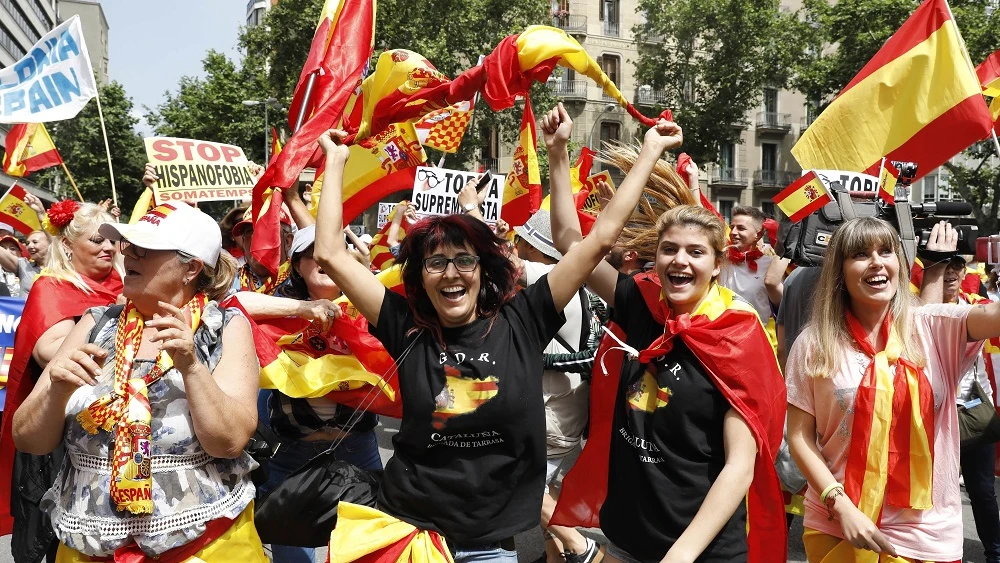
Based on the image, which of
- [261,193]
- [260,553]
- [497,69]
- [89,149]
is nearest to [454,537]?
[260,553]

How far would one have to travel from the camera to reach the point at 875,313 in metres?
3.15

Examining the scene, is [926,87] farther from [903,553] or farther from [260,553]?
[260,553]

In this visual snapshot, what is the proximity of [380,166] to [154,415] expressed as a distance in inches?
143

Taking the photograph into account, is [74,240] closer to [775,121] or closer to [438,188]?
[438,188]

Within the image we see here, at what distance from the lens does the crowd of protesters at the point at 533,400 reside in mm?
2637

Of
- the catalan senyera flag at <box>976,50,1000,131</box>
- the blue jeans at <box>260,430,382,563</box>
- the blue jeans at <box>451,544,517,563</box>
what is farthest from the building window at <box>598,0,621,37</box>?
the blue jeans at <box>451,544,517,563</box>

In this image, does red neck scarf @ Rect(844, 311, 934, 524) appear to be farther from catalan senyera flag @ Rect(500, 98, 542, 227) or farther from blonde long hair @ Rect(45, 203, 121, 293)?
blonde long hair @ Rect(45, 203, 121, 293)

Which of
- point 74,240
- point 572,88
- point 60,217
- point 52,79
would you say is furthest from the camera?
point 572,88

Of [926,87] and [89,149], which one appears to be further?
[89,149]

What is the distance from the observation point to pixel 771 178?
49156 millimetres

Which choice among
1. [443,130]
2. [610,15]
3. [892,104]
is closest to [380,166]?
[443,130]

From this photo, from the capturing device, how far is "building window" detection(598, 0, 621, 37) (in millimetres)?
44719

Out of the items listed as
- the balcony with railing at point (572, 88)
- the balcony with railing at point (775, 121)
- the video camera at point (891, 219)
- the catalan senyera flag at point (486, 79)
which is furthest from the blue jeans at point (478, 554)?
the balcony with railing at point (775, 121)

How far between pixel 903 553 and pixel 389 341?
1.78 meters
